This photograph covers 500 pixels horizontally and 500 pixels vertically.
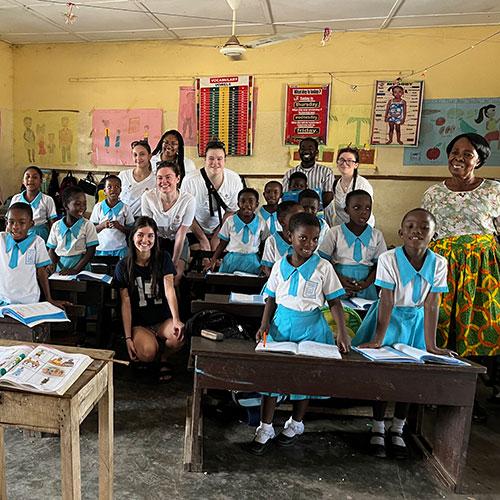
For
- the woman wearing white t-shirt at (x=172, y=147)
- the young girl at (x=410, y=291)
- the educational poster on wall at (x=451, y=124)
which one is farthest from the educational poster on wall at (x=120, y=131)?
the young girl at (x=410, y=291)

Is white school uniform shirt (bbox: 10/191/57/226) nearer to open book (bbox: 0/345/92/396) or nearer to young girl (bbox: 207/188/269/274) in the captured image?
young girl (bbox: 207/188/269/274)

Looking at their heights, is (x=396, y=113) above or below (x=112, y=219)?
above

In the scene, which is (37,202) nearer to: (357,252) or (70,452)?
(357,252)

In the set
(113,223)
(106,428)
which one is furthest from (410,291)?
(113,223)

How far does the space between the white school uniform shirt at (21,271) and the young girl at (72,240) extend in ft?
2.50

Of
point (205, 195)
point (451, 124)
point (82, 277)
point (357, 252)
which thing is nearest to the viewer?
point (357, 252)

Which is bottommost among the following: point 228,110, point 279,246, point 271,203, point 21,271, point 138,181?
point 21,271

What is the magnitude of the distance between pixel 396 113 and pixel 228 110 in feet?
6.46

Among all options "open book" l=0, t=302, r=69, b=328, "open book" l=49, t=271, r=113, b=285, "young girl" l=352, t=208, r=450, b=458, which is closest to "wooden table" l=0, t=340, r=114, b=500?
"open book" l=0, t=302, r=69, b=328

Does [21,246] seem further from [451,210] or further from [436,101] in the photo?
[436,101]

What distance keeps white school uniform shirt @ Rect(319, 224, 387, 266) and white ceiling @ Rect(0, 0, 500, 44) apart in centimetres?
251

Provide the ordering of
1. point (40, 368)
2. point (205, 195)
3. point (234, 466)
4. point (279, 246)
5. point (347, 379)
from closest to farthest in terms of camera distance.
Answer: point (40, 368), point (347, 379), point (234, 466), point (279, 246), point (205, 195)

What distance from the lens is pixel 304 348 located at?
2014 millimetres

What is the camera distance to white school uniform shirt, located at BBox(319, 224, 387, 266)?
9.56ft
